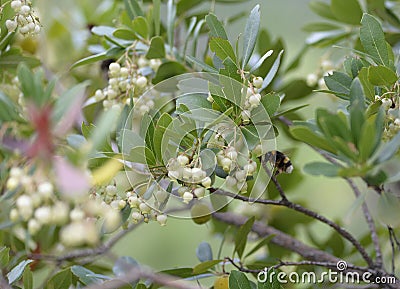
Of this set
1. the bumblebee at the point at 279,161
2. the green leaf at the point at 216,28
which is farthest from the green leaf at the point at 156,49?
the bumblebee at the point at 279,161

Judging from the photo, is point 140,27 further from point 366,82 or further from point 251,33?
point 366,82

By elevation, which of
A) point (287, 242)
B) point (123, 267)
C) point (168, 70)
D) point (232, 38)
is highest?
point (168, 70)

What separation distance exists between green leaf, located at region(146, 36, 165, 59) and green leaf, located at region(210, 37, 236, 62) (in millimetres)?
186

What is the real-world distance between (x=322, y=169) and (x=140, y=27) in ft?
1.52

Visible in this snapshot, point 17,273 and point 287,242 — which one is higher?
point 17,273

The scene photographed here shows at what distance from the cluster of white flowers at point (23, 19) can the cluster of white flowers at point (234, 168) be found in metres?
0.31

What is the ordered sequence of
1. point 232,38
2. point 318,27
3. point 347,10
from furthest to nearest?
1. point 232,38
2. point 318,27
3. point 347,10

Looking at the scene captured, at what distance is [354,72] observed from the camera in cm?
74

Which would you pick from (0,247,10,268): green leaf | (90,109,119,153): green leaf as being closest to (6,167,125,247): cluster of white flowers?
(90,109,119,153): green leaf

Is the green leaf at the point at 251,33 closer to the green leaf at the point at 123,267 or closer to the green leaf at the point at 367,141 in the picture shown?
the green leaf at the point at 367,141

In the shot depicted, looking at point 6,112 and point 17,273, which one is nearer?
point 6,112

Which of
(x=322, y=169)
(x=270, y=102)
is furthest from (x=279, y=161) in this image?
(x=322, y=169)

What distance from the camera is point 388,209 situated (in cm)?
64

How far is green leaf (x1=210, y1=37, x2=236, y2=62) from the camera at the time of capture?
0.73 m
